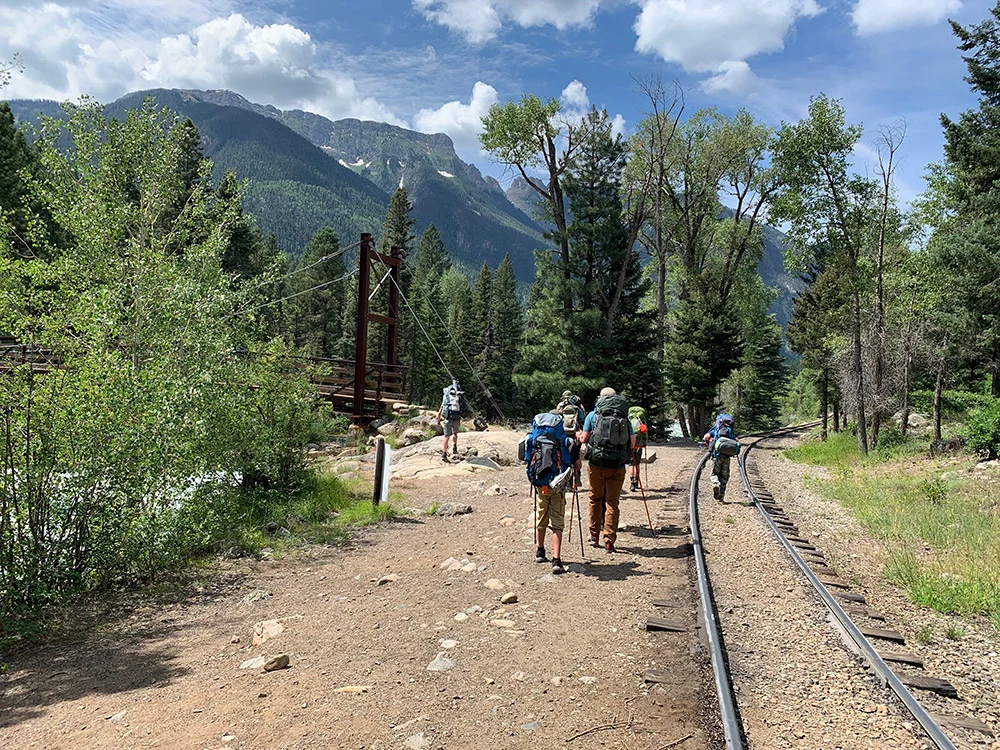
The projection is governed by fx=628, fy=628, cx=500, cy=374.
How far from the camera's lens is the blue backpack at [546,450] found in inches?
270

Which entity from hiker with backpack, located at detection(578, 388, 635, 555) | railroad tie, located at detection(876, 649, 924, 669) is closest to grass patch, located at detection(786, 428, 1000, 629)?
railroad tie, located at detection(876, 649, 924, 669)

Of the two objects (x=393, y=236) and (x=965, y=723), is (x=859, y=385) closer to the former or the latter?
(x=965, y=723)

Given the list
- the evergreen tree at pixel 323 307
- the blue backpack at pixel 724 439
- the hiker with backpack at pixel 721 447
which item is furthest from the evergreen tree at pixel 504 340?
the blue backpack at pixel 724 439

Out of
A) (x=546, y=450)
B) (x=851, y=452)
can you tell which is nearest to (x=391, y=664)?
(x=546, y=450)

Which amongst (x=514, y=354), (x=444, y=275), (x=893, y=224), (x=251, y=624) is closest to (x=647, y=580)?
(x=251, y=624)

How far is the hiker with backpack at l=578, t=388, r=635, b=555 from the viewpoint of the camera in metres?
7.44

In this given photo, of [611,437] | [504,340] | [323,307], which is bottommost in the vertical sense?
[611,437]

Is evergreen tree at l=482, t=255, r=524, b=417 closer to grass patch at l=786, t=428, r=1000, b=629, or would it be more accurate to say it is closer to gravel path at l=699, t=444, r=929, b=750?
grass patch at l=786, t=428, r=1000, b=629

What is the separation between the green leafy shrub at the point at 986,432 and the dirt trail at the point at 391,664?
10.1m

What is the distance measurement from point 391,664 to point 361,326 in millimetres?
16620

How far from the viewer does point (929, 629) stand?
559 centimetres

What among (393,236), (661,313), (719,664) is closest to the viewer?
(719,664)

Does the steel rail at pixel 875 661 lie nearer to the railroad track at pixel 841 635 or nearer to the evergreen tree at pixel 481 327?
the railroad track at pixel 841 635

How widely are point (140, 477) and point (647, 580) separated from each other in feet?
18.6
